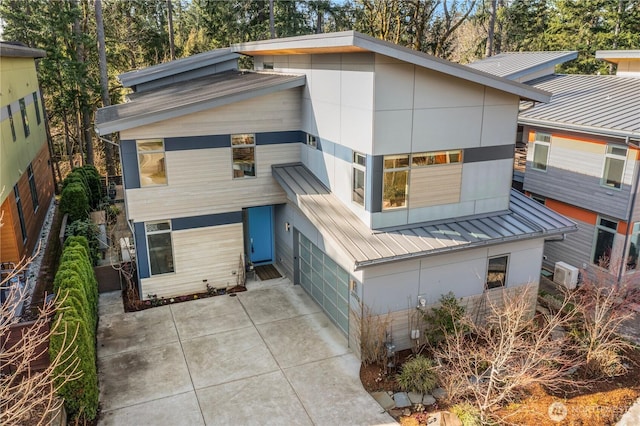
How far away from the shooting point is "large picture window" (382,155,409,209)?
10.8m

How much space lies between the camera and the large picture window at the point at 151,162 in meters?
12.8

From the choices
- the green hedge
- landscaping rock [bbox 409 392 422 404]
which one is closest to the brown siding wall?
the green hedge

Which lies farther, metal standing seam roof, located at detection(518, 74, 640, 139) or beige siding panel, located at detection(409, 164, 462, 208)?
metal standing seam roof, located at detection(518, 74, 640, 139)

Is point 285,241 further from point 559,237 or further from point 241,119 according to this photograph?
point 559,237

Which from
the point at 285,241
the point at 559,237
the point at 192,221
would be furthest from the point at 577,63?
the point at 192,221

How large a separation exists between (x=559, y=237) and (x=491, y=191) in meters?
2.04

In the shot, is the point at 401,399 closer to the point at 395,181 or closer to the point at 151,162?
the point at 395,181

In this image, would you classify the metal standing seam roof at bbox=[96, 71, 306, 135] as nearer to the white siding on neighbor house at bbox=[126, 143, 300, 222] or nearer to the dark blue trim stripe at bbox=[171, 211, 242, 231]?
the white siding on neighbor house at bbox=[126, 143, 300, 222]

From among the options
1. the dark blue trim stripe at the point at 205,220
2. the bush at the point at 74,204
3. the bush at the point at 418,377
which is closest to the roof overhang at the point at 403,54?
the dark blue trim stripe at the point at 205,220

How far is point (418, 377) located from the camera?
9.88 m

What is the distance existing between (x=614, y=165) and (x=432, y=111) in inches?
274

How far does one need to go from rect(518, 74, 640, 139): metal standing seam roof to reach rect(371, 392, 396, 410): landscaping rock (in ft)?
31.5

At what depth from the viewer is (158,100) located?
15.2m

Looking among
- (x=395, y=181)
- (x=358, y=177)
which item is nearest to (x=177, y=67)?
(x=358, y=177)
